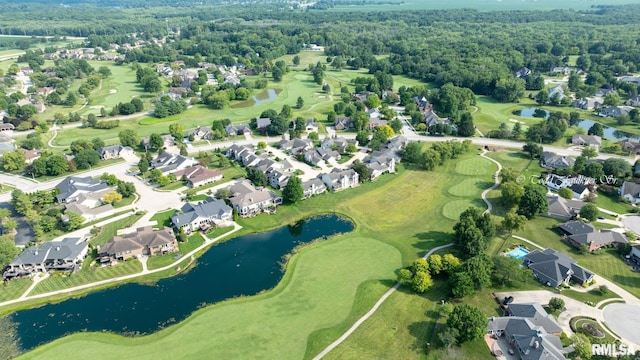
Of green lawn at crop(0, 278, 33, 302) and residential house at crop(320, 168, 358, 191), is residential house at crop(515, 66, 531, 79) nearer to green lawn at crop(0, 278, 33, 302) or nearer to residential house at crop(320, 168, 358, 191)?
residential house at crop(320, 168, 358, 191)

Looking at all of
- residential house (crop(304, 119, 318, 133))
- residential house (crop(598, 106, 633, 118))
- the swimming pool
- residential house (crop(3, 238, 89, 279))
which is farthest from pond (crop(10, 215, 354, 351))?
residential house (crop(598, 106, 633, 118))

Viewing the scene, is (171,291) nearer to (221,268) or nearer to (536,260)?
(221,268)

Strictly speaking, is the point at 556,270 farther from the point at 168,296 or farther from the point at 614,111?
the point at 614,111

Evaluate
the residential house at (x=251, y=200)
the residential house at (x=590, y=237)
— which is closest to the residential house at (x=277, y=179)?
the residential house at (x=251, y=200)

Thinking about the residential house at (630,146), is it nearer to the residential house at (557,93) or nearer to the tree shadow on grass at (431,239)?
the residential house at (557,93)

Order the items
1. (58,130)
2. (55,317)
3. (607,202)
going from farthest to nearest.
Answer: (58,130) → (607,202) → (55,317)

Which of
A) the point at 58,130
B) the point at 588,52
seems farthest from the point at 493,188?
the point at 588,52

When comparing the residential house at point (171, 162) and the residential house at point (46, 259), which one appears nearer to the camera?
the residential house at point (46, 259)
